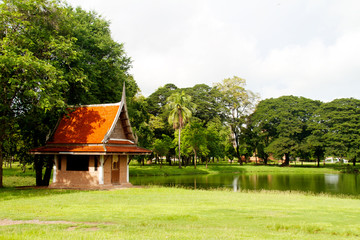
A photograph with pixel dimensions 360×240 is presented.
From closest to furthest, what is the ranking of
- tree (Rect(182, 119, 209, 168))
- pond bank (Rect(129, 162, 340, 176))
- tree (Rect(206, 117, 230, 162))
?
pond bank (Rect(129, 162, 340, 176)) → tree (Rect(182, 119, 209, 168)) → tree (Rect(206, 117, 230, 162))

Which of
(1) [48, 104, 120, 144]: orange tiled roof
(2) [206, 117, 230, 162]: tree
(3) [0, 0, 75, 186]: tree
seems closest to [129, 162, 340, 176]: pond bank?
(2) [206, 117, 230, 162]: tree

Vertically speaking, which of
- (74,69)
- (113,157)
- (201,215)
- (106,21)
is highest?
(106,21)

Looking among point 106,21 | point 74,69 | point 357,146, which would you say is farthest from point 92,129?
point 357,146

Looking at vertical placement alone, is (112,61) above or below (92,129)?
above

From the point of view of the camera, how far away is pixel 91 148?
22.7 meters

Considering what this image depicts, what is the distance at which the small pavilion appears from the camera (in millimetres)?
22911

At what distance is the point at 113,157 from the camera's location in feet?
79.9

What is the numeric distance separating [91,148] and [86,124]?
2812 mm

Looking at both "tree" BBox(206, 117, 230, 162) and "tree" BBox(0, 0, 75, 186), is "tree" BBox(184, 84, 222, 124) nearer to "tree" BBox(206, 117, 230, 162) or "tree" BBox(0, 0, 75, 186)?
"tree" BBox(206, 117, 230, 162)

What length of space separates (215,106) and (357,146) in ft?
91.2

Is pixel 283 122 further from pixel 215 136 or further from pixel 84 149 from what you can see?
pixel 84 149

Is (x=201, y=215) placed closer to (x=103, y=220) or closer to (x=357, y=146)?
(x=103, y=220)

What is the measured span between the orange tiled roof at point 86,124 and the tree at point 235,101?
44562 mm

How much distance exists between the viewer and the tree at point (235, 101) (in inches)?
2692
